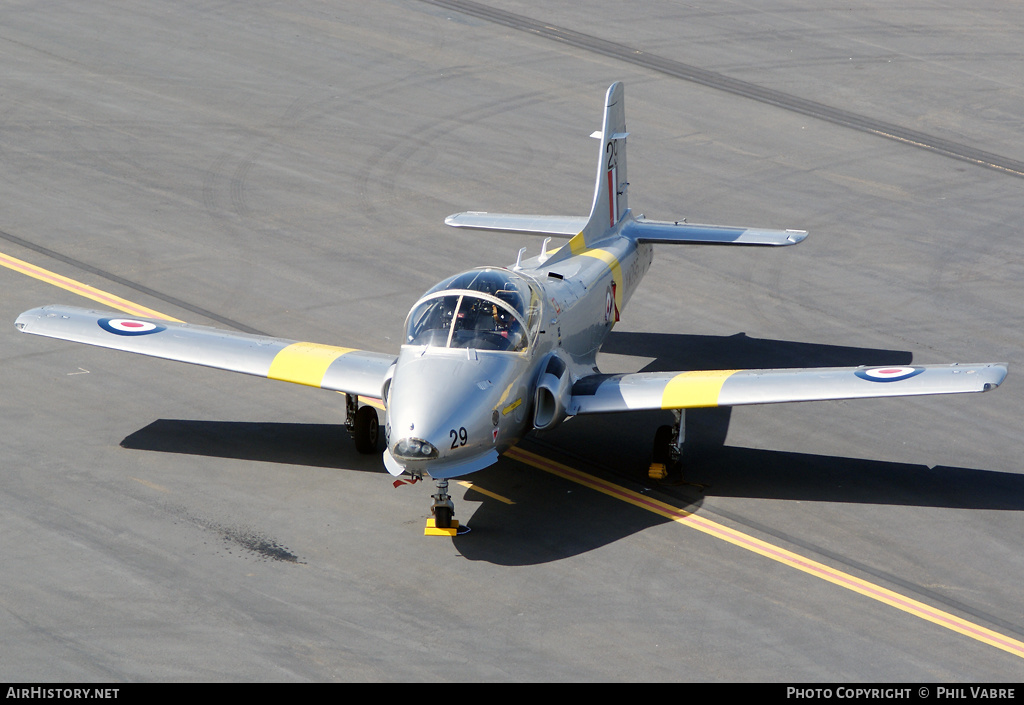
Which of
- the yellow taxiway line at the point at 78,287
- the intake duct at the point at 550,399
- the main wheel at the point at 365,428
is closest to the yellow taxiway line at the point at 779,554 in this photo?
the intake duct at the point at 550,399

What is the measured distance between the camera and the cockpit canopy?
15609 mm

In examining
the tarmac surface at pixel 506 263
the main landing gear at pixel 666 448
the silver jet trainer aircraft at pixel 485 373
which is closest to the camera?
the tarmac surface at pixel 506 263

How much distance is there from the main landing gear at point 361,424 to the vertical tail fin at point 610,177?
5.19m

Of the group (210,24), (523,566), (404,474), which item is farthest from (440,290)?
(210,24)

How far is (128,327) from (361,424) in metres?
3.65

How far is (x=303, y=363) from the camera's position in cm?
1698

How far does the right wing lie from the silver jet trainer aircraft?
0.07 feet

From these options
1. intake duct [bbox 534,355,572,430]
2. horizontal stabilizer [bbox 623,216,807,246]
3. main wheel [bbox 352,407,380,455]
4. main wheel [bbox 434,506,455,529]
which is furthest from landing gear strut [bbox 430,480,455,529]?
horizontal stabilizer [bbox 623,216,807,246]

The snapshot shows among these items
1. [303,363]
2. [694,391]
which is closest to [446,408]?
[303,363]

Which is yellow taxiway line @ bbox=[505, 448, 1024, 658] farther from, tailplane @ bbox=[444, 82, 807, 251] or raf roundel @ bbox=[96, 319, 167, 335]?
raf roundel @ bbox=[96, 319, 167, 335]

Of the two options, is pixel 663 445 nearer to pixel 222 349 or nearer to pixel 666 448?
pixel 666 448

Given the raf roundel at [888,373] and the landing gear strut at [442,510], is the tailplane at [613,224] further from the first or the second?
the landing gear strut at [442,510]

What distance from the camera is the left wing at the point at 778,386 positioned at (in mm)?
15938

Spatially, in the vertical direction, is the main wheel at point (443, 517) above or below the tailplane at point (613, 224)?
below
